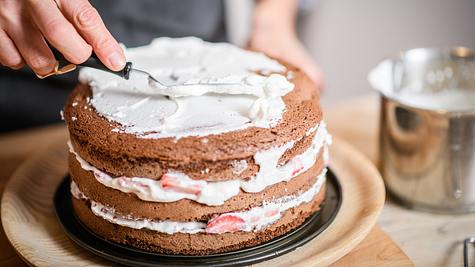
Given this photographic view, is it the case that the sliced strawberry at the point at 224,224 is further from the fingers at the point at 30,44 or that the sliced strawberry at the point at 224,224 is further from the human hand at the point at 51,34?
the fingers at the point at 30,44

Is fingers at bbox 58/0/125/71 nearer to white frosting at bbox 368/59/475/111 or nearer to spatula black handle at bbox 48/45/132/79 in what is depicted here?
spatula black handle at bbox 48/45/132/79

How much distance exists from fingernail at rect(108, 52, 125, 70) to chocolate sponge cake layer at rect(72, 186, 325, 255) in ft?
1.05

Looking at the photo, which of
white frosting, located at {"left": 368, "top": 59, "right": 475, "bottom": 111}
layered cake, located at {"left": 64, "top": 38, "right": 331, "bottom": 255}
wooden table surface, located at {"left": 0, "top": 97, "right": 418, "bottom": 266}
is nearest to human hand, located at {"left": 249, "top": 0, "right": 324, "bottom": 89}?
wooden table surface, located at {"left": 0, "top": 97, "right": 418, "bottom": 266}

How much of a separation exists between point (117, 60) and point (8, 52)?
231mm

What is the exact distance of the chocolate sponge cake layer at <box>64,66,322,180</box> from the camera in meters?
1.10

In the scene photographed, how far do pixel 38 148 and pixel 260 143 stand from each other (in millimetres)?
973

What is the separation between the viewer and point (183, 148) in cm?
110

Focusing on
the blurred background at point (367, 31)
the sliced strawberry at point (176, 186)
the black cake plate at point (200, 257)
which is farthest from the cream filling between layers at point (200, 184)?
the blurred background at point (367, 31)

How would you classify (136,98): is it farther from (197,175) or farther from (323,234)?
(323,234)

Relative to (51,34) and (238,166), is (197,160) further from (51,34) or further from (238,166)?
(51,34)

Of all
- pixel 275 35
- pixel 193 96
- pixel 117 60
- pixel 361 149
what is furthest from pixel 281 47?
pixel 117 60

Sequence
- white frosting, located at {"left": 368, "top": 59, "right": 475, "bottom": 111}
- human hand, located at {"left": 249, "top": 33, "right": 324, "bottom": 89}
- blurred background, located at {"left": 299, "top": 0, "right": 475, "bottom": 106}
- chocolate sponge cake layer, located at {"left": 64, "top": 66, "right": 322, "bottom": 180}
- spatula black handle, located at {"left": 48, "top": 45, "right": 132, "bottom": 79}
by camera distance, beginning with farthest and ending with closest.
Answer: blurred background, located at {"left": 299, "top": 0, "right": 475, "bottom": 106}, human hand, located at {"left": 249, "top": 33, "right": 324, "bottom": 89}, white frosting, located at {"left": 368, "top": 59, "right": 475, "bottom": 111}, spatula black handle, located at {"left": 48, "top": 45, "right": 132, "bottom": 79}, chocolate sponge cake layer, located at {"left": 64, "top": 66, "right": 322, "bottom": 180}

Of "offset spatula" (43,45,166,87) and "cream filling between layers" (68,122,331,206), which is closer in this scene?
"cream filling between layers" (68,122,331,206)

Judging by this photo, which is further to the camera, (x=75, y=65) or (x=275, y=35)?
(x=275, y=35)
